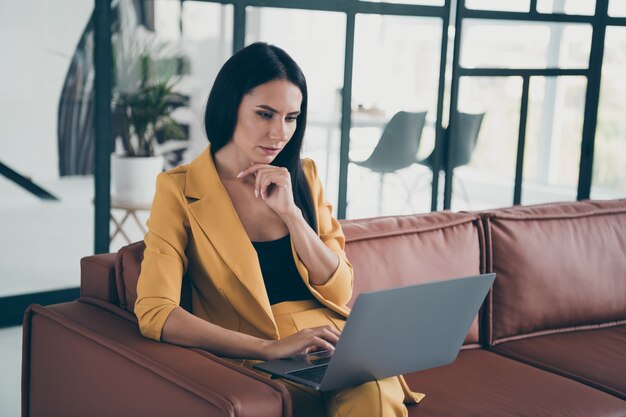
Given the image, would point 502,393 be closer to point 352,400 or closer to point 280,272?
point 352,400

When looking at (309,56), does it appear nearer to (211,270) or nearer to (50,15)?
(50,15)

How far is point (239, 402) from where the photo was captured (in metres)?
1.62

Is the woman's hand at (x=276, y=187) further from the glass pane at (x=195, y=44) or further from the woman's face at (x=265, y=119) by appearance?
the glass pane at (x=195, y=44)

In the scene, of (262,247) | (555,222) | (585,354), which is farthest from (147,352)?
(555,222)

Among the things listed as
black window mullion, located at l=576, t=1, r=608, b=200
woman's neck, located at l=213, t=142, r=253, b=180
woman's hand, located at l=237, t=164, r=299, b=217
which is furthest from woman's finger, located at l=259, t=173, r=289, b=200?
black window mullion, located at l=576, t=1, r=608, b=200

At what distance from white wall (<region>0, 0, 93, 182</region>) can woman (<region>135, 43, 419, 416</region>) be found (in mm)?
1909

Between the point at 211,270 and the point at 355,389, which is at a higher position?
the point at 211,270

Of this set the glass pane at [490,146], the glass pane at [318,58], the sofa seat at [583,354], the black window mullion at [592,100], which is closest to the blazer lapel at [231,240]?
the sofa seat at [583,354]

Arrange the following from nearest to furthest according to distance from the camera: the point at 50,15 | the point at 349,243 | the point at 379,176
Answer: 1. the point at 349,243
2. the point at 50,15
3. the point at 379,176

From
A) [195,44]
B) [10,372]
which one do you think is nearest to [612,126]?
[195,44]

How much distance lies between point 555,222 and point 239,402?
5.37ft

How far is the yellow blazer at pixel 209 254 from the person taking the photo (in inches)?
80.8

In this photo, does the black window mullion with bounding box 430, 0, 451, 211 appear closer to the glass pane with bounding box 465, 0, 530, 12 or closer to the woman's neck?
the glass pane with bounding box 465, 0, 530, 12

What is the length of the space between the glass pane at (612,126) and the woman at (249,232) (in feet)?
11.8
